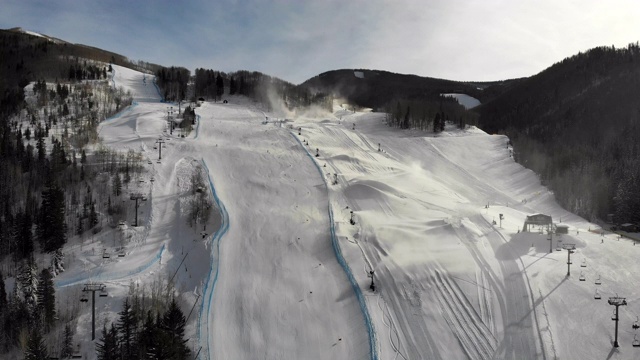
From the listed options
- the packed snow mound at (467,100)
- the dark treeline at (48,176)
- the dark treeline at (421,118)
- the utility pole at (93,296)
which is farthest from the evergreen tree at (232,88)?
the packed snow mound at (467,100)

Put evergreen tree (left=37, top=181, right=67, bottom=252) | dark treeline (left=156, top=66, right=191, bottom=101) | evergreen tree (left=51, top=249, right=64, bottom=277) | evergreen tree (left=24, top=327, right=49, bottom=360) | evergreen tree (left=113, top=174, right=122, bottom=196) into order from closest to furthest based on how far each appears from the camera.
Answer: evergreen tree (left=24, top=327, right=49, bottom=360) < evergreen tree (left=51, top=249, right=64, bottom=277) < evergreen tree (left=37, top=181, right=67, bottom=252) < evergreen tree (left=113, top=174, right=122, bottom=196) < dark treeline (left=156, top=66, right=191, bottom=101)

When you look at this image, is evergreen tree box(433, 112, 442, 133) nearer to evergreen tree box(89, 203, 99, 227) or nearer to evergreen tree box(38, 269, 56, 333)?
evergreen tree box(89, 203, 99, 227)

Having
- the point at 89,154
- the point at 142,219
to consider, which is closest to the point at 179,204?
the point at 142,219

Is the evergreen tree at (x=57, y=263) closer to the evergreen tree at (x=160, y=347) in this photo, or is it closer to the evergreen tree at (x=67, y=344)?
the evergreen tree at (x=67, y=344)

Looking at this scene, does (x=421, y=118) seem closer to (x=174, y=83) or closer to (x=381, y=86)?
(x=174, y=83)

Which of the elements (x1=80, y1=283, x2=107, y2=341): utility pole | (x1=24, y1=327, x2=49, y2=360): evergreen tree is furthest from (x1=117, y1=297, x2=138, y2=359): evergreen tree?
(x1=24, y1=327, x2=49, y2=360): evergreen tree
